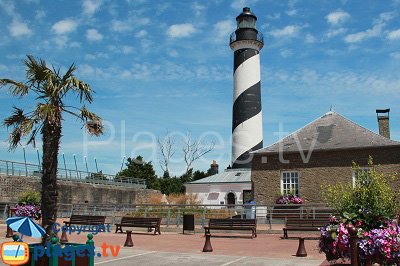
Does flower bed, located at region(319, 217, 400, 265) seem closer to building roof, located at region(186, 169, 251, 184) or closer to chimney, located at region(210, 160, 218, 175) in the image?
building roof, located at region(186, 169, 251, 184)

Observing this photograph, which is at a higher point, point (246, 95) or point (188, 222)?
point (246, 95)

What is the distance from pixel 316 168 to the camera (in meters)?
23.7

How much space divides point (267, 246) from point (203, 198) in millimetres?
31576

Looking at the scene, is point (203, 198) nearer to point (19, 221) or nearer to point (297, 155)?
point (297, 155)

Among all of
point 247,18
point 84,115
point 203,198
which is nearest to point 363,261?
point 84,115

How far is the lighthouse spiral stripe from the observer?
3525cm

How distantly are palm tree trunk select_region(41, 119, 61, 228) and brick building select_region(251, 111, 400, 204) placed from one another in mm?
15955

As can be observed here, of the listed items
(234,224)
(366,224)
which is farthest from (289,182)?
(366,224)

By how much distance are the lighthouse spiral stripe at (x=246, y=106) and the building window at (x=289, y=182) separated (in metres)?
10.9

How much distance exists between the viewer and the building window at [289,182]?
79.6 ft

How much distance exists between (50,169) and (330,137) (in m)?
17.6

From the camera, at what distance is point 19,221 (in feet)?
21.9

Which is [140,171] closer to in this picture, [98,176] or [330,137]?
→ [98,176]

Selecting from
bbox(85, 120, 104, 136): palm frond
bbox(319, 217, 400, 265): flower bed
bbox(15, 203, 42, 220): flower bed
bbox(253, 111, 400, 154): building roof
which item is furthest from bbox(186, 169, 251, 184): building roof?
bbox(319, 217, 400, 265): flower bed
